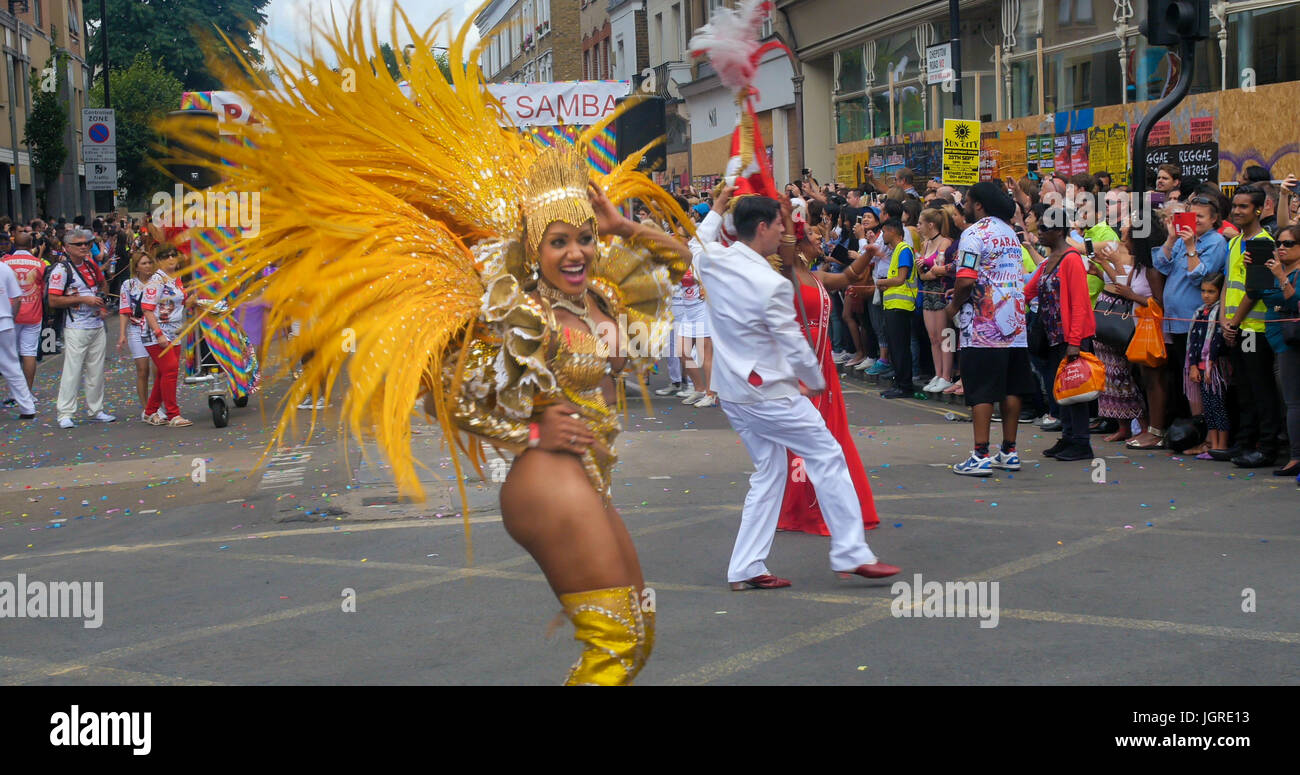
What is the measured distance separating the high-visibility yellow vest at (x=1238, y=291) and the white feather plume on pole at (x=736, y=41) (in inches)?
192

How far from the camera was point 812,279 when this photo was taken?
7.54 m

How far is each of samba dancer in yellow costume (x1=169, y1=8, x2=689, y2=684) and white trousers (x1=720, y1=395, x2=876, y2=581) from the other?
2264 millimetres

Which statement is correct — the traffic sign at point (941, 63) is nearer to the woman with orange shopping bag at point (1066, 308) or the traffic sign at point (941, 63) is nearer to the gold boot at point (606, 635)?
the woman with orange shopping bag at point (1066, 308)

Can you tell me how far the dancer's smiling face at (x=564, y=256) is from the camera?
3.93 metres

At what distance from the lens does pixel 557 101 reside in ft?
61.0

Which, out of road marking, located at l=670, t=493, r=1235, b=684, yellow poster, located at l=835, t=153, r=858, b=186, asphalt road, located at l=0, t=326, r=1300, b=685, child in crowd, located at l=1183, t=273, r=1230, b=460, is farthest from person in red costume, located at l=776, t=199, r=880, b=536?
yellow poster, located at l=835, t=153, r=858, b=186

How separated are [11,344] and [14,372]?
1.03 ft

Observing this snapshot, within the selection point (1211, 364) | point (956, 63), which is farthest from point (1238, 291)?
point (956, 63)

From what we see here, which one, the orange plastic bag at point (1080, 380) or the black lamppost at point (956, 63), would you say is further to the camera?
the black lamppost at point (956, 63)

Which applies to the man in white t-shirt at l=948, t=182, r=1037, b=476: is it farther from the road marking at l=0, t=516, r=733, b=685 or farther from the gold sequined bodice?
the gold sequined bodice

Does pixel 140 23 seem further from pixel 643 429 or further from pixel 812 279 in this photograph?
pixel 812 279

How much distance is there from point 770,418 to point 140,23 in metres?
57.8

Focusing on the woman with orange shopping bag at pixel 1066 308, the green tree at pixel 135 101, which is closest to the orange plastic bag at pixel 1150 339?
the woman with orange shopping bag at pixel 1066 308
